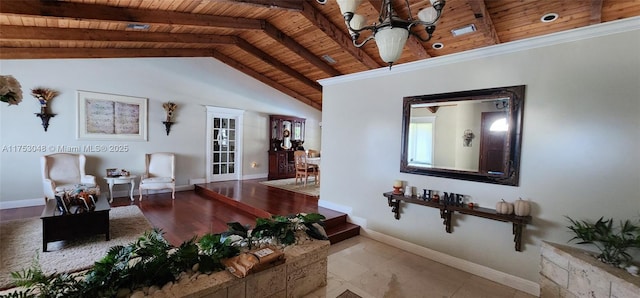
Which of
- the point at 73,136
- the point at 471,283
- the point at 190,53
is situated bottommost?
the point at 471,283

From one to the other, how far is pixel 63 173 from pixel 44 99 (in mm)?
1324

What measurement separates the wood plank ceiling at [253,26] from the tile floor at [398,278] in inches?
122

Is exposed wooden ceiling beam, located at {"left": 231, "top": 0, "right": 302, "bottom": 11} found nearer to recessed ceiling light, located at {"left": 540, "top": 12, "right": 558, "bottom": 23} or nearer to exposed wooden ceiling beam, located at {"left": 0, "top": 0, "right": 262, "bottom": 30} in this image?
exposed wooden ceiling beam, located at {"left": 0, "top": 0, "right": 262, "bottom": 30}

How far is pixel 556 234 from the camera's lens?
252 centimetres

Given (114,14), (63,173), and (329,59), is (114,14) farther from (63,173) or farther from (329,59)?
(329,59)

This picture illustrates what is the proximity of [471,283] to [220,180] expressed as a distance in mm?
6104

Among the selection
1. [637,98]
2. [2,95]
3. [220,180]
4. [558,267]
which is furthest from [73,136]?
[637,98]

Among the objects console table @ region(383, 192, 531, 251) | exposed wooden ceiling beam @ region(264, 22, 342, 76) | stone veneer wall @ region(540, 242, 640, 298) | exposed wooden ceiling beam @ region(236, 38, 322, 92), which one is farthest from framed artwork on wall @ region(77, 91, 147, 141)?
stone veneer wall @ region(540, 242, 640, 298)

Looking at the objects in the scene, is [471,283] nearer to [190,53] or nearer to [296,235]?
[296,235]

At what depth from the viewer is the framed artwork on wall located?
16.7 feet

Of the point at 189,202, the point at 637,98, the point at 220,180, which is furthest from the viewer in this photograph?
the point at 220,180

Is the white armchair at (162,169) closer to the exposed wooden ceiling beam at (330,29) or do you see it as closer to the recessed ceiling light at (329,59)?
the recessed ceiling light at (329,59)

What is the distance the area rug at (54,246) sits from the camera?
9.02ft

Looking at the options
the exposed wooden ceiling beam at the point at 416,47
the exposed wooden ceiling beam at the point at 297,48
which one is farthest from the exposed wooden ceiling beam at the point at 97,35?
the exposed wooden ceiling beam at the point at 416,47
